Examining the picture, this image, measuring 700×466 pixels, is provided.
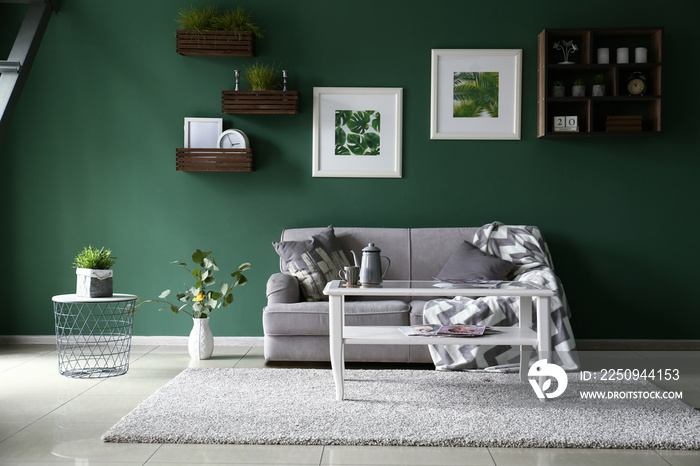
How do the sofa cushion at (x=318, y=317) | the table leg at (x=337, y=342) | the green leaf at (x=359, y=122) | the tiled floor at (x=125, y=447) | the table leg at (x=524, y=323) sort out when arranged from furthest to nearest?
the green leaf at (x=359, y=122) < the sofa cushion at (x=318, y=317) < the table leg at (x=524, y=323) < the table leg at (x=337, y=342) < the tiled floor at (x=125, y=447)

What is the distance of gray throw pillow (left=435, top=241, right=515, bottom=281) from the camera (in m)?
4.21

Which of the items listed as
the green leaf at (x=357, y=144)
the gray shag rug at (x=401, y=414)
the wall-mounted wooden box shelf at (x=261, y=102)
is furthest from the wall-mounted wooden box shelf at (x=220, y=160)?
the gray shag rug at (x=401, y=414)

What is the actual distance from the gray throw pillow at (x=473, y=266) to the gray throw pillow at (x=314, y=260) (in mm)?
678

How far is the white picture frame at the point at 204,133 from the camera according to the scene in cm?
474

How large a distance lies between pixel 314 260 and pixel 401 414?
1.55 metres

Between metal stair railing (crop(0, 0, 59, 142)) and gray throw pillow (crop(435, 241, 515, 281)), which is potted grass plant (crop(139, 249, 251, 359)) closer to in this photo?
gray throw pillow (crop(435, 241, 515, 281))

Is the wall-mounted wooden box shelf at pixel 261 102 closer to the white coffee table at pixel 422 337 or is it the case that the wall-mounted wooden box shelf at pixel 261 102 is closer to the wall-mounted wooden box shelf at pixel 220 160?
the wall-mounted wooden box shelf at pixel 220 160

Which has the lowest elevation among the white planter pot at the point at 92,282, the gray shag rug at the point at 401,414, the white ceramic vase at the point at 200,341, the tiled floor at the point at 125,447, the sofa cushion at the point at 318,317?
the tiled floor at the point at 125,447

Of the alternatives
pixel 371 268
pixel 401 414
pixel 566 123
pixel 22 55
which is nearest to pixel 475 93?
pixel 566 123

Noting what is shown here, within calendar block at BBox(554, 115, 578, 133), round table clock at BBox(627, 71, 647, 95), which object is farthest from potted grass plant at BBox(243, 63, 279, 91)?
round table clock at BBox(627, 71, 647, 95)

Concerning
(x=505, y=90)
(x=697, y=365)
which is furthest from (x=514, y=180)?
(x=697, y=365)

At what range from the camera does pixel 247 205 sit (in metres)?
4.82

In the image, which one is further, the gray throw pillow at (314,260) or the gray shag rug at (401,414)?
the gray throw pillow at (314,260)

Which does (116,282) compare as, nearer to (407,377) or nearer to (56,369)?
(56,369)
